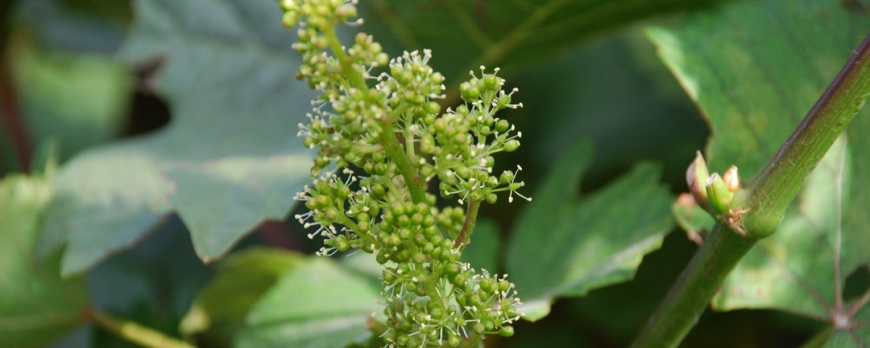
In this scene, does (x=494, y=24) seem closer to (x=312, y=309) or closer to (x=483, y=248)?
(x=483, y=248)

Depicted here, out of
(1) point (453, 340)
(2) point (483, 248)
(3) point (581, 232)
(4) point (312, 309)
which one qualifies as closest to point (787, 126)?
(3) point (581, 232)

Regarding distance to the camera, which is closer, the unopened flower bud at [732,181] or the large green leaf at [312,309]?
the unopened flower bud at [732,181]

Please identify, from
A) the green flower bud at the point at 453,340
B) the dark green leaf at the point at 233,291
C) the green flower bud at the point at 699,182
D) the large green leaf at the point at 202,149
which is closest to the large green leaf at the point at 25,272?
the large green leaf at the point at 202,149

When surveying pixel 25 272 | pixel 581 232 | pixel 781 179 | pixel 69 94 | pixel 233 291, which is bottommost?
pixel 581 232

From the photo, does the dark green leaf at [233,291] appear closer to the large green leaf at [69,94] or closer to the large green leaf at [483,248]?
the large green leaf at [483,248]

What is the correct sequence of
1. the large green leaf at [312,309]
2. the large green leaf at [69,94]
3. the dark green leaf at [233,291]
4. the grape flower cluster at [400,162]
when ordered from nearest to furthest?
the grape flower cluster at [400,162] < the large green leaf at [312,309] < the dark green leaf at [233,291] < the large green leaf at [69,94]

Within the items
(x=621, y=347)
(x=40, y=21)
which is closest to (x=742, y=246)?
(x=621, y=347)

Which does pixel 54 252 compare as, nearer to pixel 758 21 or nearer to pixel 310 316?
pixel 310 316

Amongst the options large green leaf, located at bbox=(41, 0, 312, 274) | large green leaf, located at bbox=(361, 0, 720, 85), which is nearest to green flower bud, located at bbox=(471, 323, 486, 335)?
large green leaf, located at bbox=(41, 0, 312, 274)
